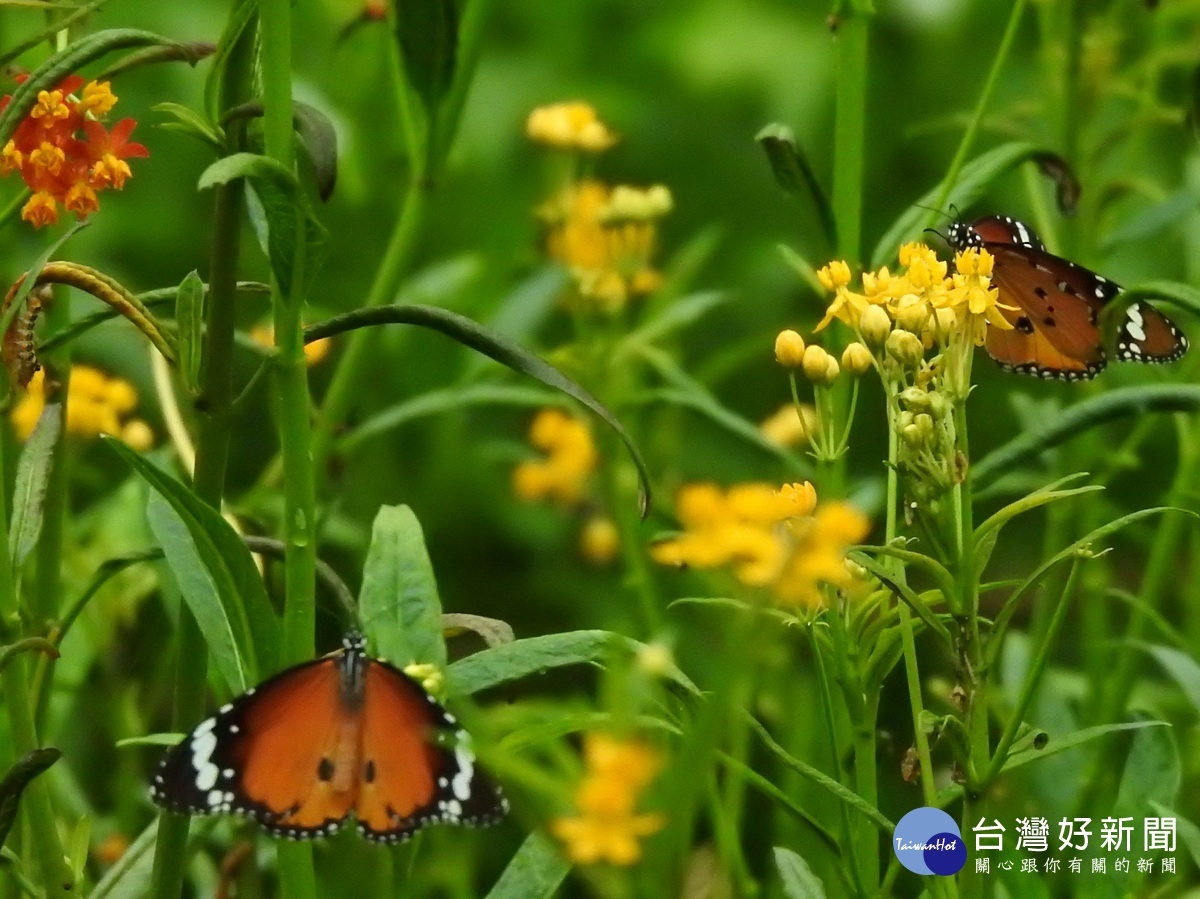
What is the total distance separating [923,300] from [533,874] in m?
0.46

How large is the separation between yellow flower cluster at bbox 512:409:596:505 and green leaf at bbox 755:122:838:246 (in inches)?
29.0

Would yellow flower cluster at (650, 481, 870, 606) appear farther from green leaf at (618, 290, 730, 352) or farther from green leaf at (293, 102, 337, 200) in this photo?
green leaf at (618, 290, 730, 352)

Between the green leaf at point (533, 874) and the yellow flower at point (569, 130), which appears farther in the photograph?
the yellow flower at point (569, 130)

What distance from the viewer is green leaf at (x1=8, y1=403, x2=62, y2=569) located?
126cm

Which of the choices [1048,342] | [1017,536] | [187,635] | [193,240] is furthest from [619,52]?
[187,635]

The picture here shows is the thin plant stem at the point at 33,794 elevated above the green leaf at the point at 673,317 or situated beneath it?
situated beneath

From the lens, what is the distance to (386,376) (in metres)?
2.68

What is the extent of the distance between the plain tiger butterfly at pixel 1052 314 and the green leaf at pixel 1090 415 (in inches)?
7.6

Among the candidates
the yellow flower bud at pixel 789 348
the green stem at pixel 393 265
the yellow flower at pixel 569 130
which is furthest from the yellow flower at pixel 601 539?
the yellow flower bud at pixel 789 348

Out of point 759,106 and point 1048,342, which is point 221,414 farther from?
point 759,106

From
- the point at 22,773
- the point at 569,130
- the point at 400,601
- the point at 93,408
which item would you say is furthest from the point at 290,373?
the point at 569,130

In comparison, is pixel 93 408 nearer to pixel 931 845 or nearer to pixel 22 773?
pixel 22 773

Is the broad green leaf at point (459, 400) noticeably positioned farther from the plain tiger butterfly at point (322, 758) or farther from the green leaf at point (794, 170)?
the plain tiger butterfly at point (322, 758)

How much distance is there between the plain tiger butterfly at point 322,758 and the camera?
107 cm
